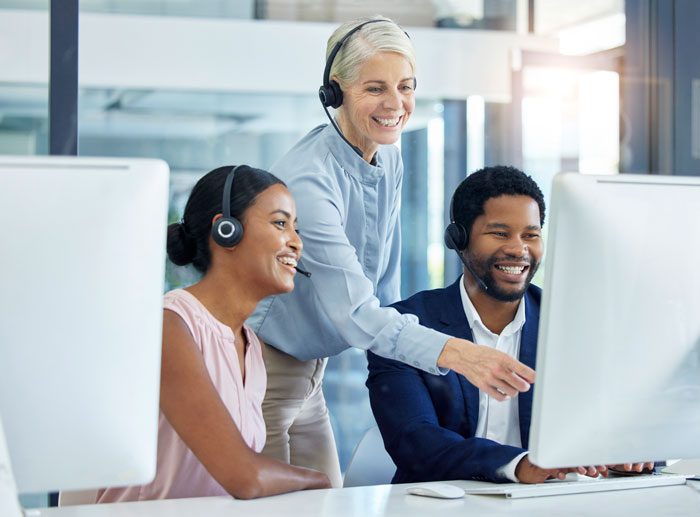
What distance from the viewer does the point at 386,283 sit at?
2635mm

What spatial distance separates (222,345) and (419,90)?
2.92 m

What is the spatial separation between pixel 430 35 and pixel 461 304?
105 inches

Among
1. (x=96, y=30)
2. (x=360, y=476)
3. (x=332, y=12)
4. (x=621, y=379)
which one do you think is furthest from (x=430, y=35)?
(x=621, y=379)

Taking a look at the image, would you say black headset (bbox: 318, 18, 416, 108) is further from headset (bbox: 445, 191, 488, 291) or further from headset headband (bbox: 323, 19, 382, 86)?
headset (bbox: 445, 191, 488, 291)

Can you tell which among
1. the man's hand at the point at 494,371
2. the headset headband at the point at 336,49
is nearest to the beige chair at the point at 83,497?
the man's hand at the point at 494,371

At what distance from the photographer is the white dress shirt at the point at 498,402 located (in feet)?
7.14

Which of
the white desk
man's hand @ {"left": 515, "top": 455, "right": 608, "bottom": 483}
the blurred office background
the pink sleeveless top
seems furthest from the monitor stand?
the blurred office background

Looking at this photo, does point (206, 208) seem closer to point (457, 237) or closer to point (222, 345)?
point (222, 345)

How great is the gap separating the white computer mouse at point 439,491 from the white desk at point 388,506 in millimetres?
11

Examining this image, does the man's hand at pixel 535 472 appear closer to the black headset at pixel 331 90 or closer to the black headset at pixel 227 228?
the black headset at pixel 227 228

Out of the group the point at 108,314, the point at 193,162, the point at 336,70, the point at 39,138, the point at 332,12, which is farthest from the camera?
the point at 332,12

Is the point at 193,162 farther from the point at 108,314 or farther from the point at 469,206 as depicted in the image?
the point at 108,314

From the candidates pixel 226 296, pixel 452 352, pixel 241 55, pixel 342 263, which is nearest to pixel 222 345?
pixel 226 296

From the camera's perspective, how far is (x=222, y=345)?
1.97 m
